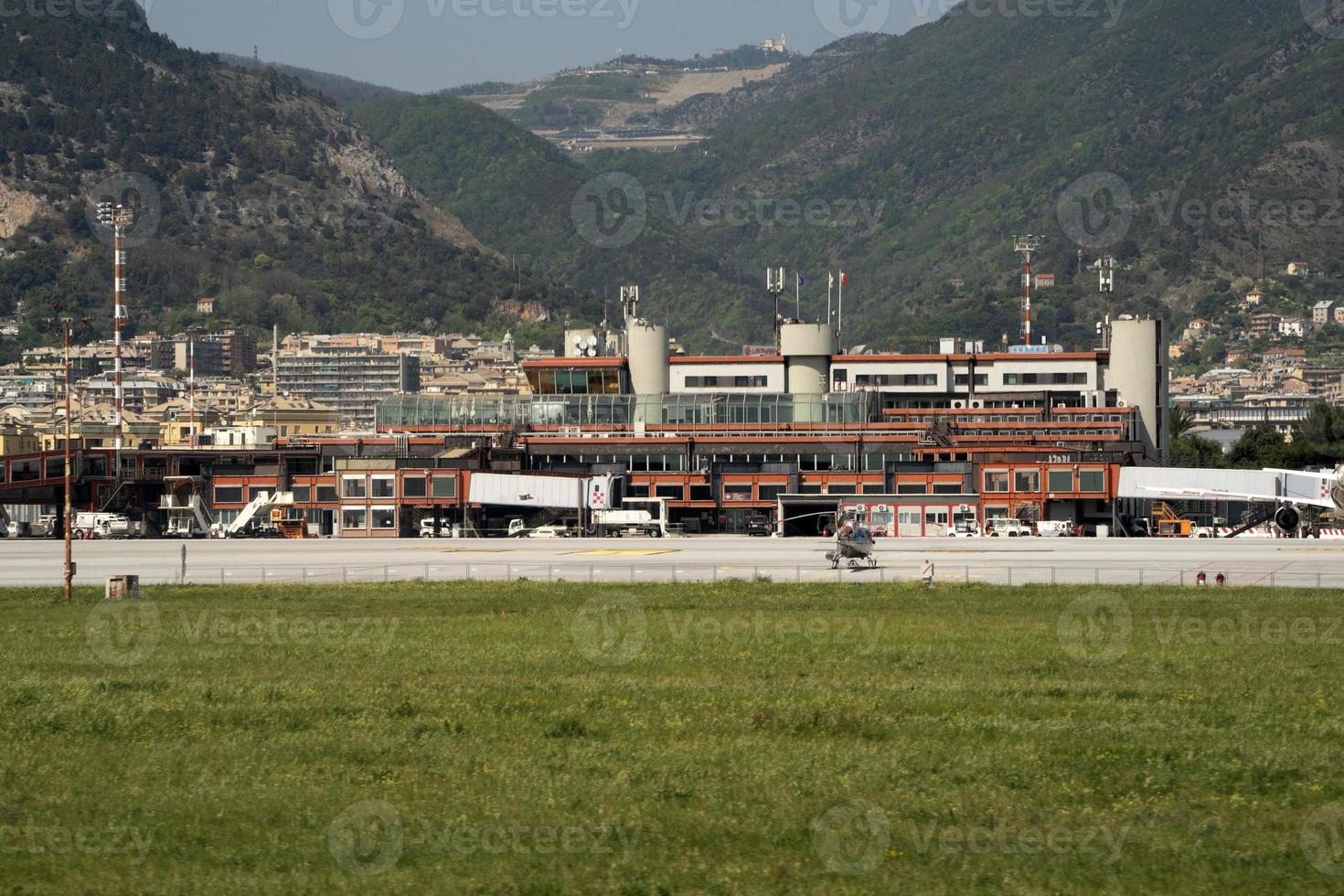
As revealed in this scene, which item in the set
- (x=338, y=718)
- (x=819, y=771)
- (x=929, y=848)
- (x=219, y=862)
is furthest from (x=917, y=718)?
(x=219, y=862)

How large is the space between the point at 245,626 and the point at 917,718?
2338cm

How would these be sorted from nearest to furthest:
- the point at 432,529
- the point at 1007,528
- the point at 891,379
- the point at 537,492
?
1. the point at 1007,528
2. the point at 537,492
3. the point at 432,529
4. the point at 891,379

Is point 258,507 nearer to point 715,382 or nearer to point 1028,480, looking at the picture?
point 715,382

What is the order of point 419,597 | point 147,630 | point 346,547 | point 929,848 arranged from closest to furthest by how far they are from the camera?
point 929,848 → point 147,630 → point 419,597 → point 346,547

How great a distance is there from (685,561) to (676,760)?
50.3 meters

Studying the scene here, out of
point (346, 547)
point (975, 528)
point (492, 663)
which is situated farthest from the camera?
point (975, 528)

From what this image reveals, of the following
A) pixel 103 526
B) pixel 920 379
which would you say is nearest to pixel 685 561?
pixel 103 526

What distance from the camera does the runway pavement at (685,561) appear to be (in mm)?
67062

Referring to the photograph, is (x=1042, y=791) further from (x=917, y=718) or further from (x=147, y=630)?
(x=147, y=630)

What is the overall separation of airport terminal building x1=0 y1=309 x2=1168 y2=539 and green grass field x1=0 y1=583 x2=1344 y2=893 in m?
77.9

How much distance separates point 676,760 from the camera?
2672 cm

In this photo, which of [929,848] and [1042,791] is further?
[1042,791]

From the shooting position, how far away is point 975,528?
118750mm

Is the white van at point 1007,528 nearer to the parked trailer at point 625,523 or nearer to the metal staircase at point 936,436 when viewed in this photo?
the metal staircase at point 936,436
